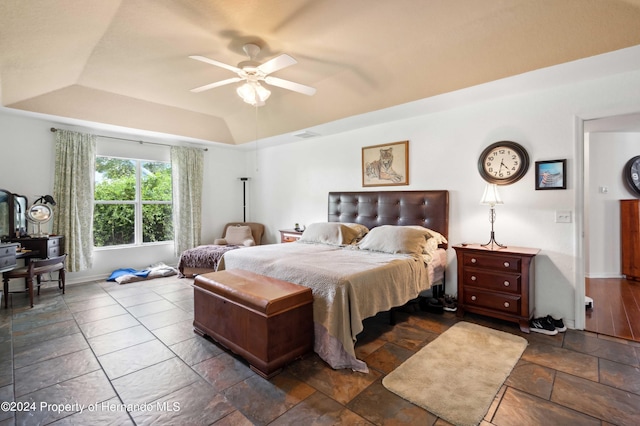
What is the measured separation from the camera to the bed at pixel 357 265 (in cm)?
241

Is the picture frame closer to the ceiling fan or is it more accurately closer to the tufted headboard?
the tufted headboard

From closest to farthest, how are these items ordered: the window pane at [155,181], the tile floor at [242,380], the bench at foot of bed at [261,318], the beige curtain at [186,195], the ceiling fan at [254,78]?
the tile floor at [242,380], the bench at foot of bed at [261,318], the ceiling fan at [254,78], the window pane at [155,181], the beige curtain at [186,195]

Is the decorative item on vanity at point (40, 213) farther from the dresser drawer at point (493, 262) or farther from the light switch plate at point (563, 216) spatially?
the light switch plate at point (563, 216)

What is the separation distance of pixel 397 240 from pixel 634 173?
15.2ft

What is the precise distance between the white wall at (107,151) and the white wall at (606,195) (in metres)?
6.65

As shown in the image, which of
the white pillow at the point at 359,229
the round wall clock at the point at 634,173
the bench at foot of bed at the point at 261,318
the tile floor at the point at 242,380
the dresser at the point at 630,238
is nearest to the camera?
the tile floor at the point at 242,380

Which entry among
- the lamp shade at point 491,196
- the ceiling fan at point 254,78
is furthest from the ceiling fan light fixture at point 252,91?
the lamp shade at point 491,196

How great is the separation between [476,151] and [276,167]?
3.85m

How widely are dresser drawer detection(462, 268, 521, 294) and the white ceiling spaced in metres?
1.98

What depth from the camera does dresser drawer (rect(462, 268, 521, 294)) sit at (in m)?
3.11

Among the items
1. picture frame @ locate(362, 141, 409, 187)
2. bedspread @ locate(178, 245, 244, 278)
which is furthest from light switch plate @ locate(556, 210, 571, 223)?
bedspread @ locate(178, 245, 244, 278)

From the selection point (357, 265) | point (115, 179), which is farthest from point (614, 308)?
point (115, 179)

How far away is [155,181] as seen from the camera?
587 centimetres

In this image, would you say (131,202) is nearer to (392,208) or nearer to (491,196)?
(392,208)
